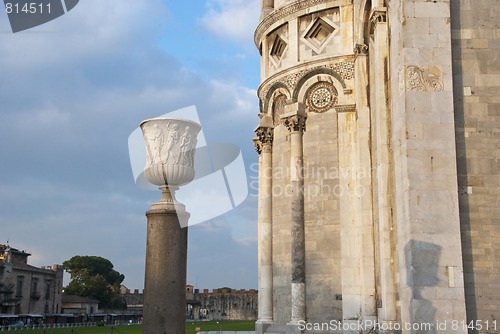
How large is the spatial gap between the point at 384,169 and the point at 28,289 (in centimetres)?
6647

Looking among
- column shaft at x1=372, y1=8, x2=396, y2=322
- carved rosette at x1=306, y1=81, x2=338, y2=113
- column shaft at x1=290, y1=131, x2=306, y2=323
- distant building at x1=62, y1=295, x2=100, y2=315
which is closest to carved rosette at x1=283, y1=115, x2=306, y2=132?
column shaft at x1=290, y1=131, x2=306, y2=323

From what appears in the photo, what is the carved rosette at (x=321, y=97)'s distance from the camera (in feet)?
68.3

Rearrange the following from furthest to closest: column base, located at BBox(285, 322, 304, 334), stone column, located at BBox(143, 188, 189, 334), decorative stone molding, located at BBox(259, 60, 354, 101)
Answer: decorative stone molding, located at BBox(259, 60, 354, 101), column base, located at BBox(285, 322, 304, 334), stone column, located at BBox(143, 188, 189, 334)

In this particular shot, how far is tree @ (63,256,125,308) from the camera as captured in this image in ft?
298

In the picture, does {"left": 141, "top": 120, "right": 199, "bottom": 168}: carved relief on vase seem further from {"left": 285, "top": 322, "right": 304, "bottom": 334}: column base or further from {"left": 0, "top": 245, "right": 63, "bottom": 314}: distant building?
{"left": 0, "top": 245, "right": 63, "bottom": 314}: distant building

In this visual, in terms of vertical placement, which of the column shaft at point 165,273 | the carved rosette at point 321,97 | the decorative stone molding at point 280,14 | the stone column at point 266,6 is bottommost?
the column shaft at point 165,273

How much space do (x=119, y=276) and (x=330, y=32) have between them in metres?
94.4

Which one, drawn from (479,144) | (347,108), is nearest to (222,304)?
(347,108)

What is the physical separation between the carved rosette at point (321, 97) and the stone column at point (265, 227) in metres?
2.17

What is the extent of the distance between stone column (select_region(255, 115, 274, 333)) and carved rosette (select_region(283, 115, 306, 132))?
68.7 inches

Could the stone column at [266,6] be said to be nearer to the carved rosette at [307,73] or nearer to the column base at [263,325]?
the carved rosette at [307,73]

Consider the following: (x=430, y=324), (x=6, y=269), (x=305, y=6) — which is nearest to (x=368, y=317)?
(x=430, y=324)

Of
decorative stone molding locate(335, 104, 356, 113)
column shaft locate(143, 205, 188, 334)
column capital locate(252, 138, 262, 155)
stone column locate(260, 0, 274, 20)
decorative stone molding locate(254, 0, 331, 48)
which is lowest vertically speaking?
column shaft locate(143, 205, 188, 334)

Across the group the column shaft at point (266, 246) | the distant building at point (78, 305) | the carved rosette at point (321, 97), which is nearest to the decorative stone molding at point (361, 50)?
the carved rosette at point (321, 97)
